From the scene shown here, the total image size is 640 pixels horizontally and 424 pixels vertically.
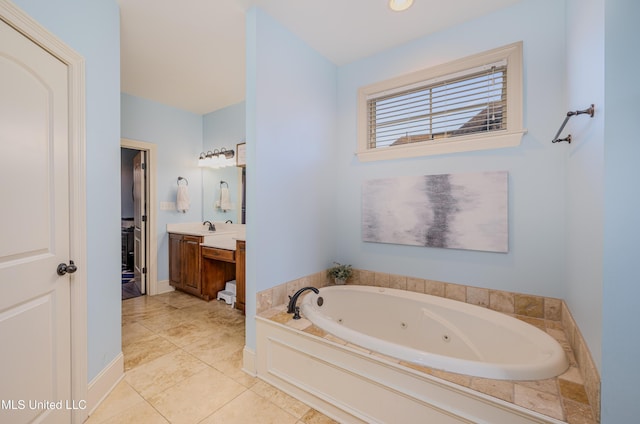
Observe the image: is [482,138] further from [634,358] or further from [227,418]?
[227,418]

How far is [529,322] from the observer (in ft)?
5.71

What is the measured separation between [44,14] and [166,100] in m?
2.53

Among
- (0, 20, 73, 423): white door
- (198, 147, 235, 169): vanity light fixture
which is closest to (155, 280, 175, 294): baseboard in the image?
(198, 147, 235, 169): vanity light fixture

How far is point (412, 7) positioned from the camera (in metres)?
1.89

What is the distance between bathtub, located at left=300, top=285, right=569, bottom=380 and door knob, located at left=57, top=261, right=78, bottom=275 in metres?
1.36

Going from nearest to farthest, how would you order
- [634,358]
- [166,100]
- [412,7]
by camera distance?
[634,358] → [412,7] → [166,100]

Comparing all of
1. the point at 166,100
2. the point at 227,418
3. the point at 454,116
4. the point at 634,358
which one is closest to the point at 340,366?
the point at 227,418

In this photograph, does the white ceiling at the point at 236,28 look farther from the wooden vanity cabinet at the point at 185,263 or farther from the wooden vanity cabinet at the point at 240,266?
the wooden vanity cabinet at the point at 185,263

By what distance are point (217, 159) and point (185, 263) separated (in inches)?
60.5

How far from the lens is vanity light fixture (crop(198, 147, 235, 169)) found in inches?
147

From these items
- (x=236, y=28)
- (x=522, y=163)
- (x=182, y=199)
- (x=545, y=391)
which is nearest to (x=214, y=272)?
(x=182, y=199)

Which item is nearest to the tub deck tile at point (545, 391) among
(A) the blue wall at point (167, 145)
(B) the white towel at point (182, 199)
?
(B) the white towel at point (182, 199)

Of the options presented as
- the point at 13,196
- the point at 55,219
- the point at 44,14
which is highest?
the point at 44,14

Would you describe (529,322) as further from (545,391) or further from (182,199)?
(182,199)
